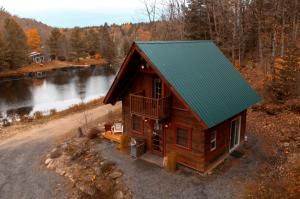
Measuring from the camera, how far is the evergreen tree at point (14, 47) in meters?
63.7

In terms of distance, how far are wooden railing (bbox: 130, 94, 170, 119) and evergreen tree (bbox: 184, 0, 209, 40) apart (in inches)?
978

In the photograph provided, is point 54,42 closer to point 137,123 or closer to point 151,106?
point 137,123

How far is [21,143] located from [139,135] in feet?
35.8

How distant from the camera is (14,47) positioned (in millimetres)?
64688

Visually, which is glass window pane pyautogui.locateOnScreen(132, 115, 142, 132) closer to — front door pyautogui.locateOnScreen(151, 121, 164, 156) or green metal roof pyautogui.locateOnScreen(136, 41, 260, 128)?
front door pyautogui.locateOnScreen(151, 121, 164, 156)

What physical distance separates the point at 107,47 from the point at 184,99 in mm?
83935

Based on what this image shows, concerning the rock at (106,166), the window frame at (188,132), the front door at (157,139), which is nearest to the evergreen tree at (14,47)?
the rock at (106,166)

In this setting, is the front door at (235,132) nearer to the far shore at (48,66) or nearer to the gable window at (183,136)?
the gable window at (183,136)

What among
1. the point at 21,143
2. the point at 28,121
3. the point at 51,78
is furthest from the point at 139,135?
the point at 51,78

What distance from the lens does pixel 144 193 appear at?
12.4m

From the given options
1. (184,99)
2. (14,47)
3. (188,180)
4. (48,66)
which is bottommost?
(188,180)

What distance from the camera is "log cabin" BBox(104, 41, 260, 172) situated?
12922 millimetres

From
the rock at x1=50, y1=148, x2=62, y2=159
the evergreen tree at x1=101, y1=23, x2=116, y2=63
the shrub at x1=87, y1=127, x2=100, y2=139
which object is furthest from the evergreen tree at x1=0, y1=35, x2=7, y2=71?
the shrub at x1=87, y1=127, x2=100, y2=139

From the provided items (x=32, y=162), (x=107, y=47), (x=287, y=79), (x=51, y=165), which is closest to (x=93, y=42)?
(x=107, y=47)
